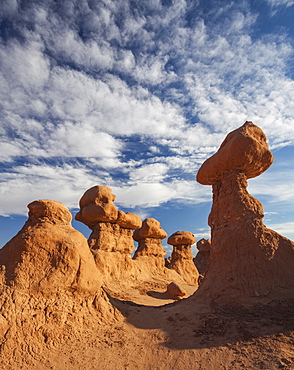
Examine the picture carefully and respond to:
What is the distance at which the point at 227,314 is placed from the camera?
23.0ft

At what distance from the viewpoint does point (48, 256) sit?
248 inches

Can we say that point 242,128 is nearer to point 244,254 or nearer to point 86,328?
point 244,254

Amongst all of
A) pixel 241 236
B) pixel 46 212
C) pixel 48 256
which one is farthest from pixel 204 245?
pixel 48 256

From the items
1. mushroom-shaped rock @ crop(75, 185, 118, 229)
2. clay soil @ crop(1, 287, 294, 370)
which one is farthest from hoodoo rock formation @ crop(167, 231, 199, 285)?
clay soil @ crop(1, 287, 294, 370)

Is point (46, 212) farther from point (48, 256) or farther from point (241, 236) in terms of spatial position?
point (241, 236)

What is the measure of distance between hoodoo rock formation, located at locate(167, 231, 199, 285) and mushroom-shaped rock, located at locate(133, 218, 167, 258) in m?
2.29

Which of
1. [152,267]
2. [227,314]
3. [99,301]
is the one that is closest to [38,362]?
[99,301]

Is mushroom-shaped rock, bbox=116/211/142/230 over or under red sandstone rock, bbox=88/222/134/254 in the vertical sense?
over

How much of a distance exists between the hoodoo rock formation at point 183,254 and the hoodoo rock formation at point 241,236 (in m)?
14.9

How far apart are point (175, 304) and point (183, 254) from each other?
15.6 m

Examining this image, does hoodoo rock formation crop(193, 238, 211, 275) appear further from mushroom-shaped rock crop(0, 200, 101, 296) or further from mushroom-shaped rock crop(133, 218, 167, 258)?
mushroom-shaped rock crop(0, 200, 101, 296)

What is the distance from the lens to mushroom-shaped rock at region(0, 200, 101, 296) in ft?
19.3

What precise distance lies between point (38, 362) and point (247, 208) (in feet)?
25.1

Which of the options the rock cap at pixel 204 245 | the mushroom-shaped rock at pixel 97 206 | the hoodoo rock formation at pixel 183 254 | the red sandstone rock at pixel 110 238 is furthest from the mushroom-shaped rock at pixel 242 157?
the rock cap at pixel 204 245
